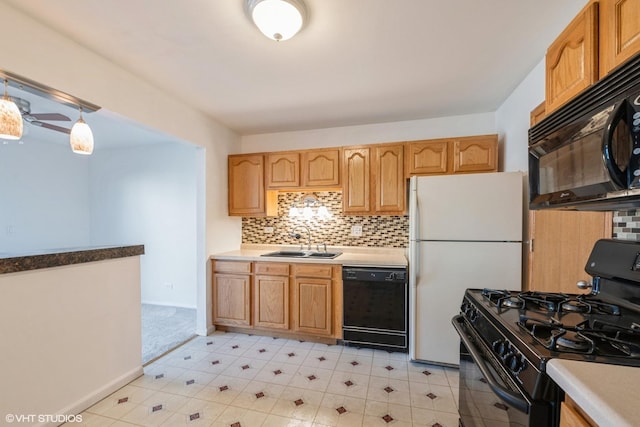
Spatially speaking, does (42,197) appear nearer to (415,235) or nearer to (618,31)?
(415,235)

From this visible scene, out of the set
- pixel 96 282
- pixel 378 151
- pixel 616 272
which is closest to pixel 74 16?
pixel 96 282

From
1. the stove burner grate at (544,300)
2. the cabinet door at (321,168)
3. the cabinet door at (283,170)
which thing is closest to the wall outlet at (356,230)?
the cabinet door at (321,168)

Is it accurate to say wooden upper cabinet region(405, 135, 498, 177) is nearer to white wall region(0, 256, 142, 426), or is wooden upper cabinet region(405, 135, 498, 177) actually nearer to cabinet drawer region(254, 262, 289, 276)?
cabinet drawer region(254, 262, 289, 276)

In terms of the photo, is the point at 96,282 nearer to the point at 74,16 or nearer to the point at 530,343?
the point at 74,16

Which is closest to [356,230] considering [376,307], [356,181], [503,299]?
[356,181]

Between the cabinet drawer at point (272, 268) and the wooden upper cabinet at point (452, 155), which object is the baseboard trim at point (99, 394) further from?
the wooden upper cabinet at point (452, 155)

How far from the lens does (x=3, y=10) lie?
1452 millimetres

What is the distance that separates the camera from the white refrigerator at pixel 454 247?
215cm

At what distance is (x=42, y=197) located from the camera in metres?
3.92

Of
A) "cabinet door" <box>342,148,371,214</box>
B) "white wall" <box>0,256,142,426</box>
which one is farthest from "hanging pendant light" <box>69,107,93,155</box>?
"cabinet door" <box>342,148,371,214</box>

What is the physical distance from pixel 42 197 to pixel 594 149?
A: 5.76 meters

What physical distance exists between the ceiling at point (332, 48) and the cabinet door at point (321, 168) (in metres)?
0.53

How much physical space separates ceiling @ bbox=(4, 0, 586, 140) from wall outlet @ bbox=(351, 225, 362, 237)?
53.2 inches

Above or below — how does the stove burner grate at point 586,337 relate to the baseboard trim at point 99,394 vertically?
above
